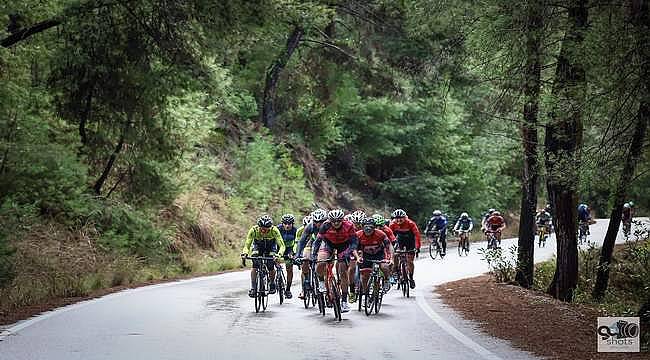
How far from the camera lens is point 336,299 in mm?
14211

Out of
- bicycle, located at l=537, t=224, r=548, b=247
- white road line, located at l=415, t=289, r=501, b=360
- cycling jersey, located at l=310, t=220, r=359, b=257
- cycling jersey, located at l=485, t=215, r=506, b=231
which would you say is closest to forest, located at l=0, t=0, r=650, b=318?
white road line, located at l=415, t=289, r=501, b=360

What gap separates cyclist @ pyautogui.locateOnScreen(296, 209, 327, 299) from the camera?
1563cm

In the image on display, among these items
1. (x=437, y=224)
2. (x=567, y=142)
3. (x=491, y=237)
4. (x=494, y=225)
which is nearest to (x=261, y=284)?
(x=567, y=142)

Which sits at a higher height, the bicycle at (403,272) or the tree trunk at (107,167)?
the tree trunk at (107,167)

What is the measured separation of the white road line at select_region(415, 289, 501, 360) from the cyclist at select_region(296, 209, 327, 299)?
91.7 inches

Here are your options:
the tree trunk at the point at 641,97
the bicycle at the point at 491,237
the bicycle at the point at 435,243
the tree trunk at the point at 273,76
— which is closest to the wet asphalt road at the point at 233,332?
the tree trunk at the point at 641,97

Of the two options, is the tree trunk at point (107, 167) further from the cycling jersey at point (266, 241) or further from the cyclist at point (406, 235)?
the cycling jersey at point (266, 241)

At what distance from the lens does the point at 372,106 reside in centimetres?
4297

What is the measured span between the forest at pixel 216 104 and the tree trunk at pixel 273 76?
3.9 inches

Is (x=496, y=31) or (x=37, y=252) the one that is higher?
(x=496, y=31)

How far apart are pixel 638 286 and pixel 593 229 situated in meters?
24.6

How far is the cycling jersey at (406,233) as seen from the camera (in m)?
20.6

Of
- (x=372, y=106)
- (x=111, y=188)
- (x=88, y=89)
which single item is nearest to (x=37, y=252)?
(x=88, y=89)

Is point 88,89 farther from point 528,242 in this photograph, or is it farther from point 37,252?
point 528,242
